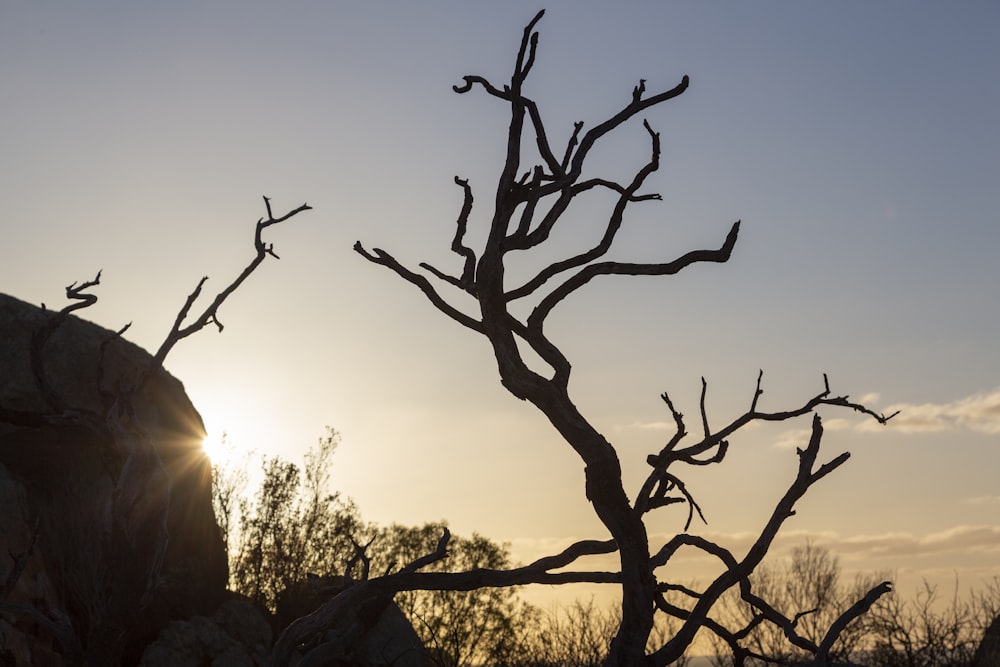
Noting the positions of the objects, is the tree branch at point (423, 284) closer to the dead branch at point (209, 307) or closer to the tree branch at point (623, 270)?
the tree branch at point (623, 270)

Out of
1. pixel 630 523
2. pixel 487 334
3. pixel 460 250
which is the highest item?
pixel 460 250

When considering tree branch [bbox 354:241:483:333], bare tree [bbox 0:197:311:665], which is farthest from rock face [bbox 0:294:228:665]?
tree branch [bbox 354:241:483:333]

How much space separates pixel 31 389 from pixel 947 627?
73.5ft

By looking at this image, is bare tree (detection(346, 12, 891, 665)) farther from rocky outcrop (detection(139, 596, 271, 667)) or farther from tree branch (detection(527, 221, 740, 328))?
rocky outcrop (detection(139, 596, 271, 667))

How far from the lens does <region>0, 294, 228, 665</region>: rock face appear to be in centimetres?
1361

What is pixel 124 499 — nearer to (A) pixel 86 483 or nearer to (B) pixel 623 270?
(B) pixel 623 270

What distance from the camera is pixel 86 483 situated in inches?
854

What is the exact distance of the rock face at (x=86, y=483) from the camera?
13.6m

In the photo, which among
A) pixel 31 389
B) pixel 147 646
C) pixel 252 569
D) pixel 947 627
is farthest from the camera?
pixel 252 569

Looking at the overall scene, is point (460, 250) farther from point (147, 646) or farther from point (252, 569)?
point (252, 569)

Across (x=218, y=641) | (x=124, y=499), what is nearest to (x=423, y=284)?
(x=124, y=499)

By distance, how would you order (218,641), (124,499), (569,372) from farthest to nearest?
(218,641)
(124,499)
(569,372)

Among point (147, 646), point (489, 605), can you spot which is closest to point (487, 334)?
point (147, 646)

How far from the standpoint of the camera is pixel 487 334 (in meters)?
6.74
